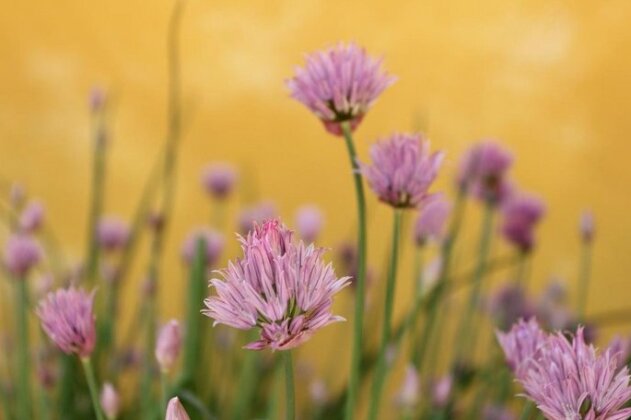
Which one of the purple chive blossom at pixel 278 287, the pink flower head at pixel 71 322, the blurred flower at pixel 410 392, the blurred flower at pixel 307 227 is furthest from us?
the blurred flower at pixel 307 227

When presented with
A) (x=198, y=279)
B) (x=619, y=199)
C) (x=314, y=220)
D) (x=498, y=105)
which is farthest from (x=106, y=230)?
(x=619, y=199)

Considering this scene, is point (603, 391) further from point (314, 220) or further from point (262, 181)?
point (262, 181)

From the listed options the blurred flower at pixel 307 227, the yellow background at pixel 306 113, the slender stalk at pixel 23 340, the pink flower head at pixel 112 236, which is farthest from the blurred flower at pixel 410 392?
the yellow background at pixel 306 113

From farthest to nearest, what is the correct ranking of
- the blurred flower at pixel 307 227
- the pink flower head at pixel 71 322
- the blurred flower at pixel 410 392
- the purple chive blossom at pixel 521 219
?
the blurred flower at pixel 307 227 → the purple chive blossom at pixel 521 219 → the blurred flower at pixel 410 392 → the pink flower head at pixel 71 322

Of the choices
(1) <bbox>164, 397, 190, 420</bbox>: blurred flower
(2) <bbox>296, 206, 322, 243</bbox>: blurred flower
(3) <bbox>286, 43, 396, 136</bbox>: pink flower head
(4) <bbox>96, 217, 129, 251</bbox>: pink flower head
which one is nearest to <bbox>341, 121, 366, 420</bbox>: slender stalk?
(3) <bbox>286, 43, 396, 136</bbox>: pink flower head

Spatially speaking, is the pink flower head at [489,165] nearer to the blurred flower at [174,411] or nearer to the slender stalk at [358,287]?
the slender stalk at [358,287]
